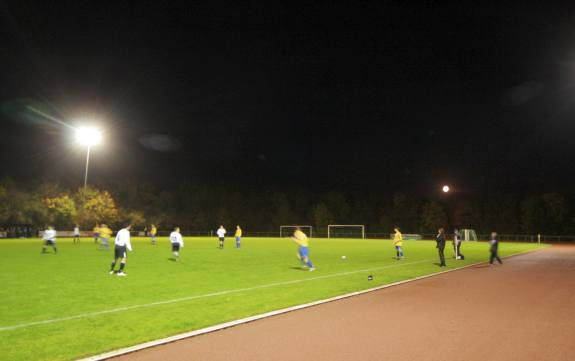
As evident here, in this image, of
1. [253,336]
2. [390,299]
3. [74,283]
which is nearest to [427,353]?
[253,336]

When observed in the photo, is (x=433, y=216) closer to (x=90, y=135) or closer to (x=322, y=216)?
(x=322, y=216)

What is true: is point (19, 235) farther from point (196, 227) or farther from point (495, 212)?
point (495, 212)

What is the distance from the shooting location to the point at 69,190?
3514 inches

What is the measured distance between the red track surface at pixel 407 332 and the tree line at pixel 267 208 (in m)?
65.8

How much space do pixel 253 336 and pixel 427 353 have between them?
2873 mm

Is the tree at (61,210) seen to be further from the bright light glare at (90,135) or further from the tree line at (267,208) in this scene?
the bright light glare at (90,135)

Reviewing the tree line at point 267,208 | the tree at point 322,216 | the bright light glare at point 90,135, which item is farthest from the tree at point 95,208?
the tree at point 322,216

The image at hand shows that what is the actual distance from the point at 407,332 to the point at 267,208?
114m

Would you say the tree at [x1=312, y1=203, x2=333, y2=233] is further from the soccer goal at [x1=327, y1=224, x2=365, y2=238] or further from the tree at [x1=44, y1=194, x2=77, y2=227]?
the tree at [x1=44, y1=194, x2=77, y2=227]

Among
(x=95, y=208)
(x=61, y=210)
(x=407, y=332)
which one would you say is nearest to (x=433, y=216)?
(x=95, y=208)

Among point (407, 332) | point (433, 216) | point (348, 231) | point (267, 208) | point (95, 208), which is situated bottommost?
point (407, 332)

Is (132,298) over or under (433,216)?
under

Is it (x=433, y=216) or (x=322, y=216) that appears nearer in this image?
(x=433, y=216)

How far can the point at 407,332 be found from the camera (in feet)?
27.0
